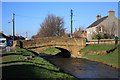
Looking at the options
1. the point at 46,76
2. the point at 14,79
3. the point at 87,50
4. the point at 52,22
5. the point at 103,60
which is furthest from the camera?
the point at 52,22

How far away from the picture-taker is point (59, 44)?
218 ft

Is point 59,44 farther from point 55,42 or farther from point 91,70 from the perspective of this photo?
point 91,70

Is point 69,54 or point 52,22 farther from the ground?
point 52,22

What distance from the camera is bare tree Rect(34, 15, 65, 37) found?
101m

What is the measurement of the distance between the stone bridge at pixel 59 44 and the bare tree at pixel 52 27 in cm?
3319

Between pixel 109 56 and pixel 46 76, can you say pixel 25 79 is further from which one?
pixel 109 56

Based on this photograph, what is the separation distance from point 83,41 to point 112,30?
19312 mm

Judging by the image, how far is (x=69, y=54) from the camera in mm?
68062

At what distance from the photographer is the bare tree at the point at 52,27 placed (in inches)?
3959

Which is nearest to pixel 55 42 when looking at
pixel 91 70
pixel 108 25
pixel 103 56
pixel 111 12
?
pixel 103 56

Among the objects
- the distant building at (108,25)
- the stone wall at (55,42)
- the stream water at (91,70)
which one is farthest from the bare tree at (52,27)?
the stream water at (91,70)

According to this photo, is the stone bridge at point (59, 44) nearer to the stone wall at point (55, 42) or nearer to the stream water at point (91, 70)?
the stone wall at point (55, 42)

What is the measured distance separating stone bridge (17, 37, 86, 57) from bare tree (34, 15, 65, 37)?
33185 mm

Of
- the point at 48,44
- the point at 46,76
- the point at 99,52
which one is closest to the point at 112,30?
the point at 48,44
